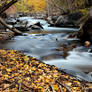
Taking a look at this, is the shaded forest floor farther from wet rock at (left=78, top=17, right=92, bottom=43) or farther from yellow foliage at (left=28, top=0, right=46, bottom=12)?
yellow foliage at (left=28, top=0, right=46, bottom=12)

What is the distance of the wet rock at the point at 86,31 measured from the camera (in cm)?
889

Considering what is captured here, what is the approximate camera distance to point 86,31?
30.3ft

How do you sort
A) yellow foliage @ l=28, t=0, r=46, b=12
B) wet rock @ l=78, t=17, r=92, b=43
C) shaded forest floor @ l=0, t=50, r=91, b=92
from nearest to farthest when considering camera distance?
shaded forest floor @ l=0, t=50, r=91, b=92 < wet rock @ l=78, t=17, r=92, b=43 < yellow foliage @ l=28, t=0, r=46, b=12

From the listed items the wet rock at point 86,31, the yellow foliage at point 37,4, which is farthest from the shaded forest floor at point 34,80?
the yellow foliage at point 37,4

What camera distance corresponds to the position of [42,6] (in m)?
55.3

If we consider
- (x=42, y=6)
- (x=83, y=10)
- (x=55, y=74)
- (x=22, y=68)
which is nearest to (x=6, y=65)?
(x=22, y=68)

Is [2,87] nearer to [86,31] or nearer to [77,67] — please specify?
[77,67]

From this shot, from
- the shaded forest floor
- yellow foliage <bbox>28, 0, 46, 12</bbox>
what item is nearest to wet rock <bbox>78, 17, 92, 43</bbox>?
the shaded forest floor

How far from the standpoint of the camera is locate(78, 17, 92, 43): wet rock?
8891 millimetres

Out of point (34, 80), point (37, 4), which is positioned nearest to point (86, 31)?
point (34, 80)

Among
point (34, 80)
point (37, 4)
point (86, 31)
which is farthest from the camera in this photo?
point (37, 4)

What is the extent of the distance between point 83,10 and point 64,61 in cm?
1389

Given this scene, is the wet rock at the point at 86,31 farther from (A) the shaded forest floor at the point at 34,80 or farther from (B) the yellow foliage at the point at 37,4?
(B) the yellow foliage at the point at 37,4

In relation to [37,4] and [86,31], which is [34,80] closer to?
[86,31]
